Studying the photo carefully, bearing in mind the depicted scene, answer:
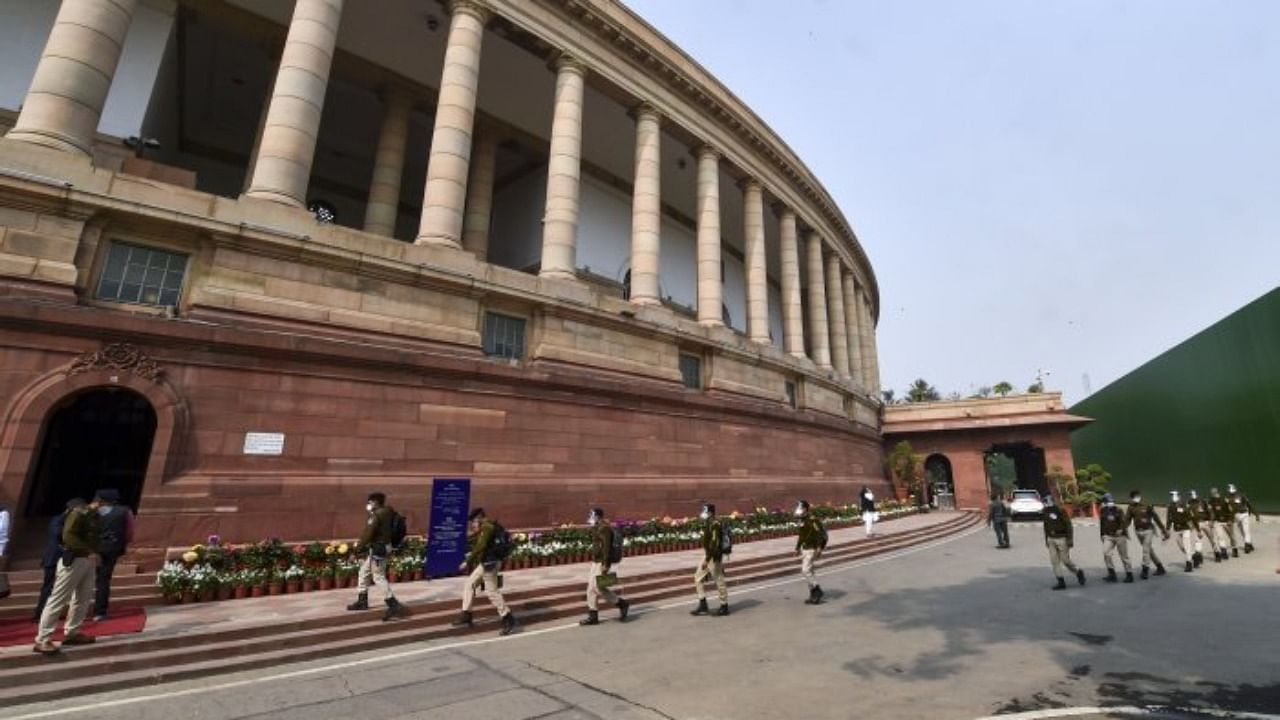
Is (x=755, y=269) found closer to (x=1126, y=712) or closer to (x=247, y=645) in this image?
(x=1126, y=712)

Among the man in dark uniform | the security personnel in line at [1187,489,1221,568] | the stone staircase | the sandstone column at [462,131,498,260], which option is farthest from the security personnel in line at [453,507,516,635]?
the man in dark uniform

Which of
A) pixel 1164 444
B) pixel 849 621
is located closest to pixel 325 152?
pixel 849 621

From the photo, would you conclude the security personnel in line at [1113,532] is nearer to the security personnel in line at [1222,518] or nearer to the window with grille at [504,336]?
the security personnel in line at [1222,518]

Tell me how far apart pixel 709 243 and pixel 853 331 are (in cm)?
1954

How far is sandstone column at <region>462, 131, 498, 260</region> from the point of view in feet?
72.4

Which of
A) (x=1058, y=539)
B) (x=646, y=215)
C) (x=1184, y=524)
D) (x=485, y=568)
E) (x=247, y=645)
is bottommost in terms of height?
(x=247, y=645)

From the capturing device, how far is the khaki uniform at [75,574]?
22.5 feet

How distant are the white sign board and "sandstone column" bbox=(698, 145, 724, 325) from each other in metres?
14.5

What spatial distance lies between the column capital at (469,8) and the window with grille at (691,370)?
12.3m

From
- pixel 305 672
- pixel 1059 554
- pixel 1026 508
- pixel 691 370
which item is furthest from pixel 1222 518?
pixel 305 672

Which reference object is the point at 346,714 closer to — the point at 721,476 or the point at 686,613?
the point at 686,613

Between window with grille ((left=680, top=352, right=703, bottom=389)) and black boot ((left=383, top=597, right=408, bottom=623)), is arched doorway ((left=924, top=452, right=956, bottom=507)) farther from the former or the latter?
black boot ((left=383, top=597, right=408, bottom=623))

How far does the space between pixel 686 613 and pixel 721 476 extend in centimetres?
993

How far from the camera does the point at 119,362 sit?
33.7ft
